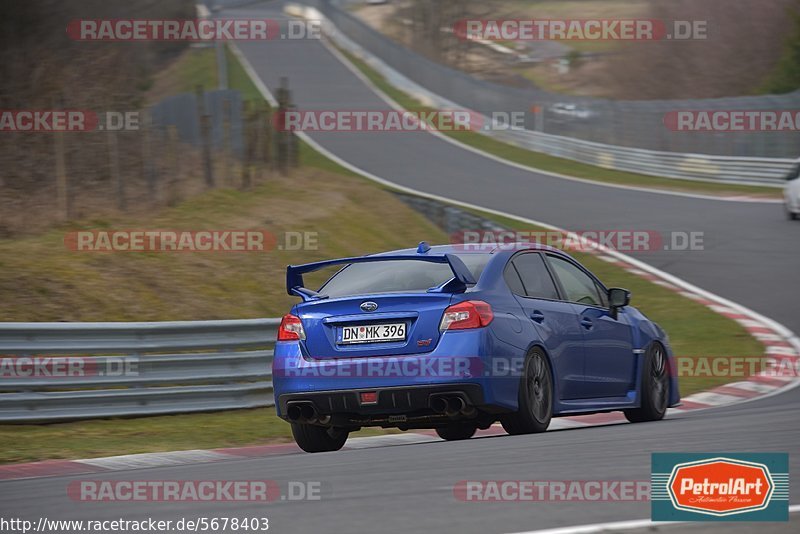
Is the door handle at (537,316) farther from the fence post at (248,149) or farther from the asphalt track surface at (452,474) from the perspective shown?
the fence post at (248,149)

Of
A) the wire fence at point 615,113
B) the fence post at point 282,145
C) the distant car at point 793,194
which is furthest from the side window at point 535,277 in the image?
the wire fence at point 615,113

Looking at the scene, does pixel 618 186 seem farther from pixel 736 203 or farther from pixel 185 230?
pixel 185 230

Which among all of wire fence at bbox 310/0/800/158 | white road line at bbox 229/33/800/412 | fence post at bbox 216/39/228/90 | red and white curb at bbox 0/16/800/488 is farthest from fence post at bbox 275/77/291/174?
fence post at bbox 216/39/228/90

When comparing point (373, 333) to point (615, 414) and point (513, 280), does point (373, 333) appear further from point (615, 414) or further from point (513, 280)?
point (615, 414)

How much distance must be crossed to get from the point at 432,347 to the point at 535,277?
4.39 feet

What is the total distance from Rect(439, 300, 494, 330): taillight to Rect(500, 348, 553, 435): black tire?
0.50 m

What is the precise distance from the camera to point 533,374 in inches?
344

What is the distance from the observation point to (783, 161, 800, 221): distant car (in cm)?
2606

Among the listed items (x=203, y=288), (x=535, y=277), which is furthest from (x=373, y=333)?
(x=203, y=288)

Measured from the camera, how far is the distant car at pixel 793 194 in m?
26.1

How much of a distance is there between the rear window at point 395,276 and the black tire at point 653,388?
221 cm

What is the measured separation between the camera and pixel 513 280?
8938 millimetres

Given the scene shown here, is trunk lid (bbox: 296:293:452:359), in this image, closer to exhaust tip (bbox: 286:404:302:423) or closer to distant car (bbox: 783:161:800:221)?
exhaust tip (bbox: 286:404:302:423)

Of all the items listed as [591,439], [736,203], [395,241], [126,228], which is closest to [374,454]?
[591,439]
